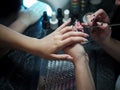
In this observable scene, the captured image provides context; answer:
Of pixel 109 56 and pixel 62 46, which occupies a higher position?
pixel 62 46

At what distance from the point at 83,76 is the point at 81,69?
0.08 feet

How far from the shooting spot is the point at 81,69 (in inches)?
29.0

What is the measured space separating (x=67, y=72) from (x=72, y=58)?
0.12m

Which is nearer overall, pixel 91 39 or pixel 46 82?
pixel 46 82

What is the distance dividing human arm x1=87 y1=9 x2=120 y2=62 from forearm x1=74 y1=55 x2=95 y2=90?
6.8 inches

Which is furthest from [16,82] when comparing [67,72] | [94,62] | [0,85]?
[94,62]

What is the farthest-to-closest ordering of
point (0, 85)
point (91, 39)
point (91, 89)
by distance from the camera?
point (91, 39)
point (0, 85)
point (91, 89)

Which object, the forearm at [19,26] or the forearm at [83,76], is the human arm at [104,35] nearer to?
the forearm at [83,76]

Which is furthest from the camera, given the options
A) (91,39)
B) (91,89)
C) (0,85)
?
(91,39)

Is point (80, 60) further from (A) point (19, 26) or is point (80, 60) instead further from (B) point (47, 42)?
(A) point (19, 26)

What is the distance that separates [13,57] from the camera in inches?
36.4

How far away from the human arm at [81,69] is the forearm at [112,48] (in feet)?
0.56

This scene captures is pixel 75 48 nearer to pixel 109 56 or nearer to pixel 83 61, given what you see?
pixel 83 61

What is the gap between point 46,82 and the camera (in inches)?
33.2
